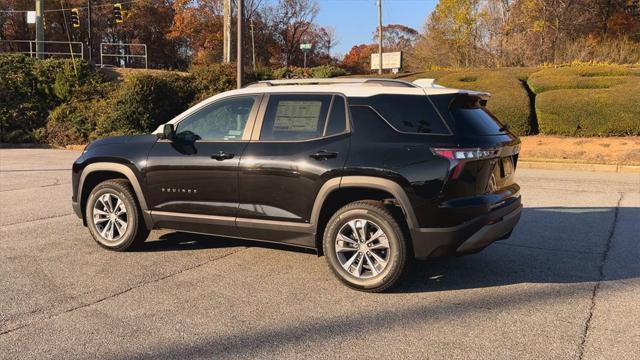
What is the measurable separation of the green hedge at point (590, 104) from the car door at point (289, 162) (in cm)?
1469

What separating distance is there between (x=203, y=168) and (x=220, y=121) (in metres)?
0.51

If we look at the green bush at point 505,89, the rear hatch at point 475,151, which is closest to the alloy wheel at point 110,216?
the rear hatch at point 475,151

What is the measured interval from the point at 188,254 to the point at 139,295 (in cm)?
127

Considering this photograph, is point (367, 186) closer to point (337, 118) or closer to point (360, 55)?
point (337, 118)

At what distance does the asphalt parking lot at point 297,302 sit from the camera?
363 cm

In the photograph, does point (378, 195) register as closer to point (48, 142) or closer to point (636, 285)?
point (636, 285)

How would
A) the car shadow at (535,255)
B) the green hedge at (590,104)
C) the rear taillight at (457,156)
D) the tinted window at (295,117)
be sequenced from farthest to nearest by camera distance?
the green hedge at (590,104)
the car shadow at (535,255)
the tinted window at (295,117)
the rear taillight at (457,156)

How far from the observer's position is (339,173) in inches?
181

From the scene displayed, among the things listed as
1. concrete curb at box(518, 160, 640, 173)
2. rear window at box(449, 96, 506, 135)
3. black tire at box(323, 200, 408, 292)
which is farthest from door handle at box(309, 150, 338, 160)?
concrete curb at box(518, 160, 640, 173)

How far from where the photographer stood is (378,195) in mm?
4664

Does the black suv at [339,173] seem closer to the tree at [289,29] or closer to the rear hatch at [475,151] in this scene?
the rear hatch at [475,151]

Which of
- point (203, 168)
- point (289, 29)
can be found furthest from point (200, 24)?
point (203, 168)

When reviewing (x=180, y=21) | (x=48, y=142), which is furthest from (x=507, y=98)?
(x=180, y=21)

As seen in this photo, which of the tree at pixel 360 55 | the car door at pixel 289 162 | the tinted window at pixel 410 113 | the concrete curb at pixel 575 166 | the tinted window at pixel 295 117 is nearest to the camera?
the tinted window at pixel 410 113
